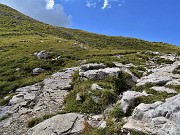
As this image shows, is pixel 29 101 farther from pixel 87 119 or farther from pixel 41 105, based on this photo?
pixel 87 119

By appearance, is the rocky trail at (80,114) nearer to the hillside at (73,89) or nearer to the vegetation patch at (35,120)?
the hillside at (73,89)

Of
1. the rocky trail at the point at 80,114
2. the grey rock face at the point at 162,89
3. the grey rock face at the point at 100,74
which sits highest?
the grey rock face at the point at 100,74

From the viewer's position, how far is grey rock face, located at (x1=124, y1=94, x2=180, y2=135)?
18.6 m

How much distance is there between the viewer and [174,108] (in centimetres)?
1955

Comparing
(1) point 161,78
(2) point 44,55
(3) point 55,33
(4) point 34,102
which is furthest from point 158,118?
(3) point 55,33

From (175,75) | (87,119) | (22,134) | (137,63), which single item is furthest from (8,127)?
(137,63)

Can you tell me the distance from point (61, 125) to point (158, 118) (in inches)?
255

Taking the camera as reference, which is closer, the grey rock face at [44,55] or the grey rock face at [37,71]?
the grey rock face at [37,71]

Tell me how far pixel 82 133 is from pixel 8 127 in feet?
20.3

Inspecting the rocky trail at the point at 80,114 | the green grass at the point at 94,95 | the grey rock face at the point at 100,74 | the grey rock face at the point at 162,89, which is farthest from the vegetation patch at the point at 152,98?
the grey rock face at the point at 100,74

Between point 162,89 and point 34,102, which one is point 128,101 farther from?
point 34,102

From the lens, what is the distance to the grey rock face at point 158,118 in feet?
60.9

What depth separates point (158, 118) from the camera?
19.4m

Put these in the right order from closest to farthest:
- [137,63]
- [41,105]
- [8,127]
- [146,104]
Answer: [146,104], [8,127], [41,105], [137,63]
